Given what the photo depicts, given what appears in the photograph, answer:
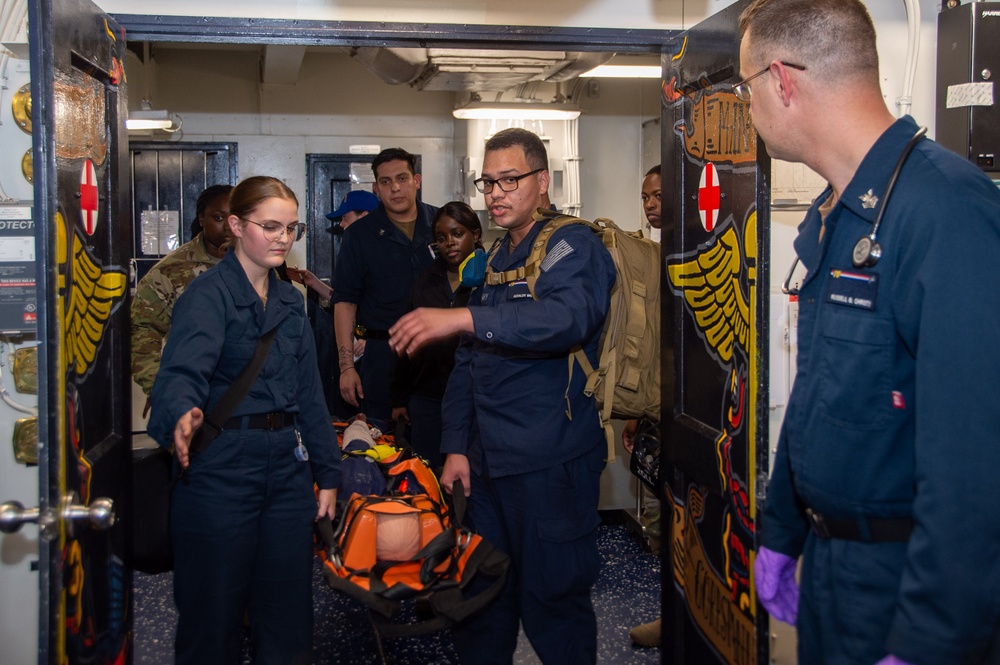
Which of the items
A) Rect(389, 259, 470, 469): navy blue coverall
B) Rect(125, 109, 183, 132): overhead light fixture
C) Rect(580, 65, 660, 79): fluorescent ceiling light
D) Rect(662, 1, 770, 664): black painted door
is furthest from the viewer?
Rect(125, 109, 183, 132): overhead light fixture

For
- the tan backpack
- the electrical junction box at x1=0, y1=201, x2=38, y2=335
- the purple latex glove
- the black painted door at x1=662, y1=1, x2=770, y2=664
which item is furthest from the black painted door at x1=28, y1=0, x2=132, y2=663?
the black painted door at x1=662, y1=1, x2=770, y2=664

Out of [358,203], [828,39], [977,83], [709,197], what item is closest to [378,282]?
[358,203]

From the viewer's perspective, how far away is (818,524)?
1.49 meters

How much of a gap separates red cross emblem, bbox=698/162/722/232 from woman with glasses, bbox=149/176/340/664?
1286 millimetres

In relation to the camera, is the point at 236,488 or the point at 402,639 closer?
the point at 236,488

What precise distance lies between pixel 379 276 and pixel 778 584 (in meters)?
3.08

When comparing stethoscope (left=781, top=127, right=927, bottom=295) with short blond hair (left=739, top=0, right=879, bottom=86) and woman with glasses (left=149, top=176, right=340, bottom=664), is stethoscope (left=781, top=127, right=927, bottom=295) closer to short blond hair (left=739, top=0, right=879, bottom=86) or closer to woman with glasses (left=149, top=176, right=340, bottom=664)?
short blond hair (left=739, top=0, right=879, bottom=86)

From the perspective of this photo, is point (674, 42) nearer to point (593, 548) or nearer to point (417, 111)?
point (593, 548)

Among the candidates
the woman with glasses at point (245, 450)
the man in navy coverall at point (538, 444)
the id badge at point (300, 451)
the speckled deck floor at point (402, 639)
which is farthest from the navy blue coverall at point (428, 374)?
the id badge at point (300, 451)

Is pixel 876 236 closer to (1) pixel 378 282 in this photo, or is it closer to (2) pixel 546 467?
(2) pixel 546 467

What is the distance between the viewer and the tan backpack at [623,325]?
8.98 ft

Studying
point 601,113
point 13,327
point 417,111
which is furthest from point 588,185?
point 13,327

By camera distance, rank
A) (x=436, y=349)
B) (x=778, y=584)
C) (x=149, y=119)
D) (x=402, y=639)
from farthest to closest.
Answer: (x=149, y=119), (x=436, y=349), (x=402, y=639), (x=778, y=584)

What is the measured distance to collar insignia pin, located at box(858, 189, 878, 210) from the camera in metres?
1.41
